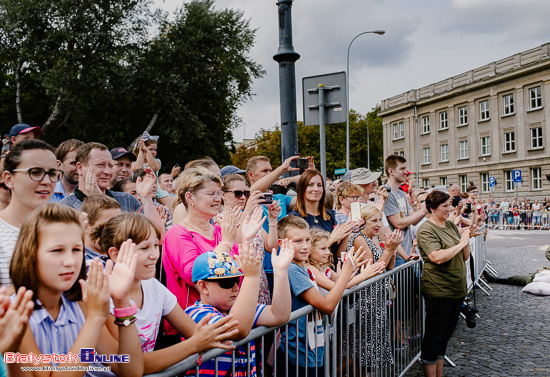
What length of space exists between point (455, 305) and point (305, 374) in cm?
261

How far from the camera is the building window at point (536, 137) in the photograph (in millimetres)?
38906

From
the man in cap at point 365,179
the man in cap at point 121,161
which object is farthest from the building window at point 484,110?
the man in cap at point 121,161

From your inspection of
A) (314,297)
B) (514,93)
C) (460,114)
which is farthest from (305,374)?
(460,114)

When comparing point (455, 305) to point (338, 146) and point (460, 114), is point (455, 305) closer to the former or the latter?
point (460, 114)

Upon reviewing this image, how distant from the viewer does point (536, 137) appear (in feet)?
129

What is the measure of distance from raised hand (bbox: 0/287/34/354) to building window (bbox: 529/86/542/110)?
144 feet

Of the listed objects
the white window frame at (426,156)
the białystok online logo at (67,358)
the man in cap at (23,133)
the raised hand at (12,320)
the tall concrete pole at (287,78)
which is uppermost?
the white window frame at (426,156)

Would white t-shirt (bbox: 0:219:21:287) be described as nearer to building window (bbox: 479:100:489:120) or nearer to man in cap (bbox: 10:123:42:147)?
man in cap (bbox: 10:123:42:147)

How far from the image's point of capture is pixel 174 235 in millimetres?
3131

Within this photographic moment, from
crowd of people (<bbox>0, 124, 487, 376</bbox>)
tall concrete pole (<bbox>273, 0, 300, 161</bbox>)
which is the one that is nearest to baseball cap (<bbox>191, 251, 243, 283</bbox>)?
crowd of people (<bbox>0, 124, 487, 376</bbox>)

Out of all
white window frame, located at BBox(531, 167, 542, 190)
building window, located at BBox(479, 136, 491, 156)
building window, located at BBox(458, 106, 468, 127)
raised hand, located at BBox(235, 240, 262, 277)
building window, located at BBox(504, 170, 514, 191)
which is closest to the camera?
raised hand, located at BBox(235, 240, 262, 277)

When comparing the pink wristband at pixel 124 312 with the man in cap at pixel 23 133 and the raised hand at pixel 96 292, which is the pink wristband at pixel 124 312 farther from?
the man in cap at pixel 23 133

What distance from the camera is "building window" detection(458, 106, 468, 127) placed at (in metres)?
46.4

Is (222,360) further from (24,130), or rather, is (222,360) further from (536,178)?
(536,178)
